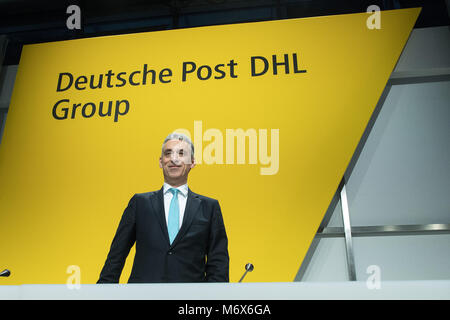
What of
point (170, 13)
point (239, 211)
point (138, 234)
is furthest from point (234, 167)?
point (170, 13)

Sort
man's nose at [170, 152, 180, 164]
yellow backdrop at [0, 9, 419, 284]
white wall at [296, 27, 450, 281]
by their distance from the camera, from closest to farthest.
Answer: man's nose at [170, 152, 180, 164] → yellow backdrop at [0, 9, 419, 284] → white wall at [296, 27, 450, 281]

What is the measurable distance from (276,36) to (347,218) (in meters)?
1.75

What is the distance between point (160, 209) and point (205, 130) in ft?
3.80

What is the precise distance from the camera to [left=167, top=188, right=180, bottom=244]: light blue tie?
1.88 m

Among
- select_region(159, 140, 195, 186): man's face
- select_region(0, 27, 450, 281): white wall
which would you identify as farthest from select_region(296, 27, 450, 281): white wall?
select_region(159, 140, 195, 186): man's face

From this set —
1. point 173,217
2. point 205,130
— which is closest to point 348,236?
point 205,130

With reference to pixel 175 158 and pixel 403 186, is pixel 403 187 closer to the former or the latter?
pixel 403 186

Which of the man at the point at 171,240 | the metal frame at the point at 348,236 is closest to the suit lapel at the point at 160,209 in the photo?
the man at the point at 171,240

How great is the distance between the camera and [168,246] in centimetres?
174

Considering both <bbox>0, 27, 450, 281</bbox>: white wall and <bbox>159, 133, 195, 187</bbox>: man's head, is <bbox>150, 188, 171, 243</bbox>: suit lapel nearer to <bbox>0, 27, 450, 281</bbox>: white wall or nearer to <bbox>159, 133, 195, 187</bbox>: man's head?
<bbox>159, 133, 195, 187</bbox>: man's head

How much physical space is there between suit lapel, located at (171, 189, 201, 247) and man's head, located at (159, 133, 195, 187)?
17 cm

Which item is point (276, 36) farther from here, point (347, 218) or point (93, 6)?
point (93, 6)

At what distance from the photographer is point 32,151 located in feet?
10.0

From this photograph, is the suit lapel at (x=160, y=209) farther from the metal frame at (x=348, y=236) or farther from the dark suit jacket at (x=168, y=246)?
the metal frame at (x=348, y=236)
